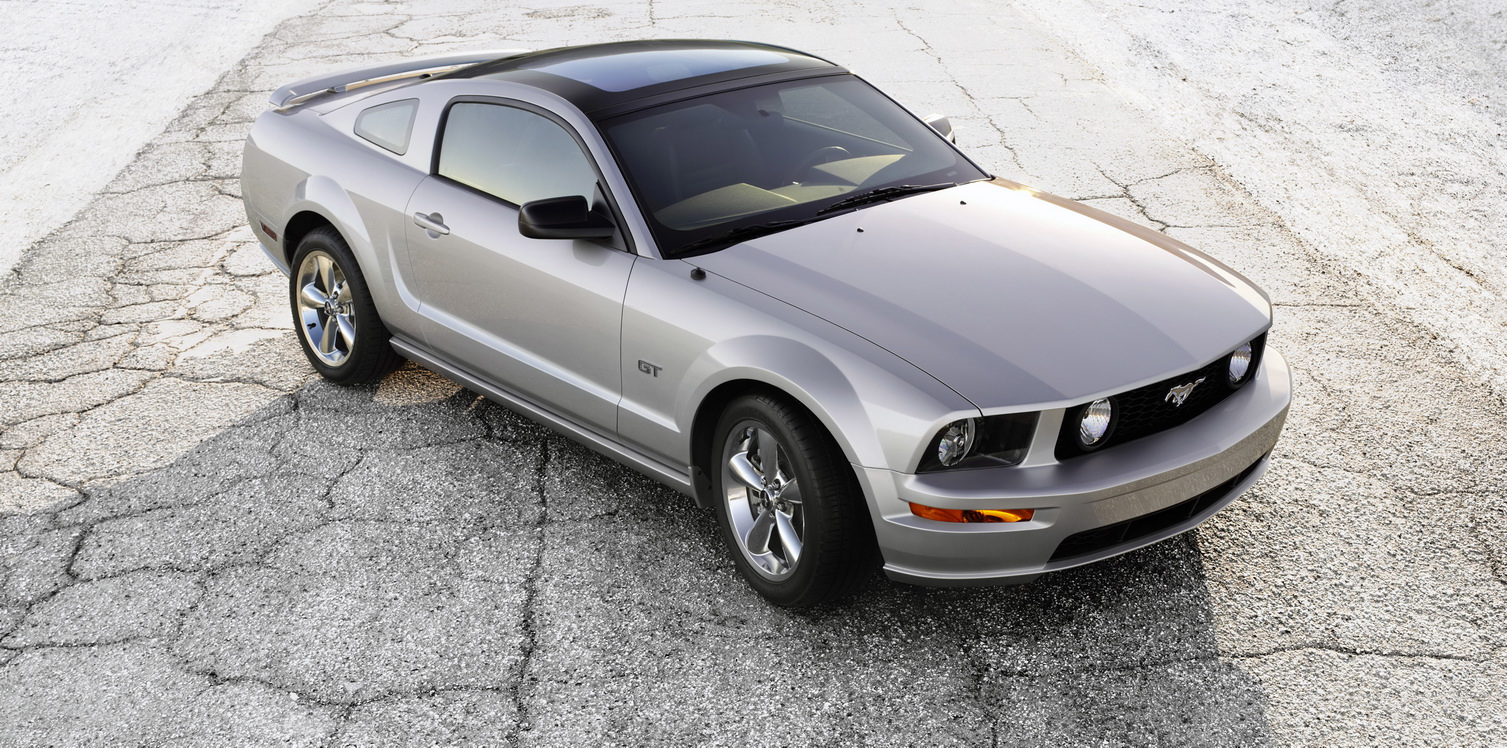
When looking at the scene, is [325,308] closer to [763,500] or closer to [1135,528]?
[763,500]

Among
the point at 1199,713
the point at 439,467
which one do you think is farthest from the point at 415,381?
the point at 1199,713

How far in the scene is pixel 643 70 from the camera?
443 cm

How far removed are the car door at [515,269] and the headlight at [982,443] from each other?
1.20m

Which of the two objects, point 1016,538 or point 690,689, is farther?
point 690,689

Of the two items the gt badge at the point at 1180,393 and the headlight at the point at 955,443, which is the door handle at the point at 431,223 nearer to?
the headlight at the point at 955,443

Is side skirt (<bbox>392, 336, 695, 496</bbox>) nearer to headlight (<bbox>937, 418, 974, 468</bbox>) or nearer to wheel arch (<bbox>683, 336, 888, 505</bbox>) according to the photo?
wheel arch (<bbox>683, 336, 888, 505</bbox>)

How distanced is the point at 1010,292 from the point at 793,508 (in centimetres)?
93

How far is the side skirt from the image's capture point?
12.7 feet

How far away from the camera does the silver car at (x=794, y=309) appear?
3133 millimetres

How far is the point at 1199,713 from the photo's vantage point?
319 centimetres

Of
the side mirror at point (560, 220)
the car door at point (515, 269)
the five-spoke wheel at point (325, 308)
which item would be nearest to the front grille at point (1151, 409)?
the car door at point (515, 269)

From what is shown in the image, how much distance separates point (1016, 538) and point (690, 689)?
103 cm

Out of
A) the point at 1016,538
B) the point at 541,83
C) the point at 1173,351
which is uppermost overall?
the point at 541,83

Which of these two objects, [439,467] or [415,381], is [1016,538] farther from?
[415,381]
